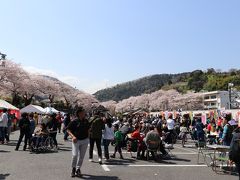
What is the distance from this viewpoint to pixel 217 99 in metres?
105

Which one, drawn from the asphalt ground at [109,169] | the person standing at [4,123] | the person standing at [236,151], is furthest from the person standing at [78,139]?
the person standing at [4,123]

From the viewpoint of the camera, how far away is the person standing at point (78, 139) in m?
9.13

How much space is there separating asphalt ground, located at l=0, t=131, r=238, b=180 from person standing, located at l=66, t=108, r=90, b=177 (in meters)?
0.33

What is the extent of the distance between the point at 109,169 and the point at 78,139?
5.96ft

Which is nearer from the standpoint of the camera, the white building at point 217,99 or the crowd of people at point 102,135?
the crowd of people at point 102,135

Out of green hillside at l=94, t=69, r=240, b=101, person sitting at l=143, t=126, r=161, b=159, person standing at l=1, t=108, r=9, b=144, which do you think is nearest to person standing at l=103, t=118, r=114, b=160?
person sitting at l=143, t=126, r=161, b=159

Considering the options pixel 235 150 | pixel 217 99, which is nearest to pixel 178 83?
pixel 217 99

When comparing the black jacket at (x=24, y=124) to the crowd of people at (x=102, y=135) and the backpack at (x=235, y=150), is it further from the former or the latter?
the backpack at (x=235, y=150)

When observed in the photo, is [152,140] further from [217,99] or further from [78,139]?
[217,99]

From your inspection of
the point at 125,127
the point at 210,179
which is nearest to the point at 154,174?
the point at 210,179

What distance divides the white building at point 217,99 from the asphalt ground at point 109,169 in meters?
91.5

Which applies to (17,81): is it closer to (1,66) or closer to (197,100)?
(1,66)

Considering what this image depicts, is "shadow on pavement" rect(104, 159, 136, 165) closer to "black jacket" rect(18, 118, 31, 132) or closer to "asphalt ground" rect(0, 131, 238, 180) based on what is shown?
"asphalt ground" rect(0, 131, 238, 180)

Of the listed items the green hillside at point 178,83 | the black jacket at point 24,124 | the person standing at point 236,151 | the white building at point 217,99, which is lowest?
the person standing at point 236,151
